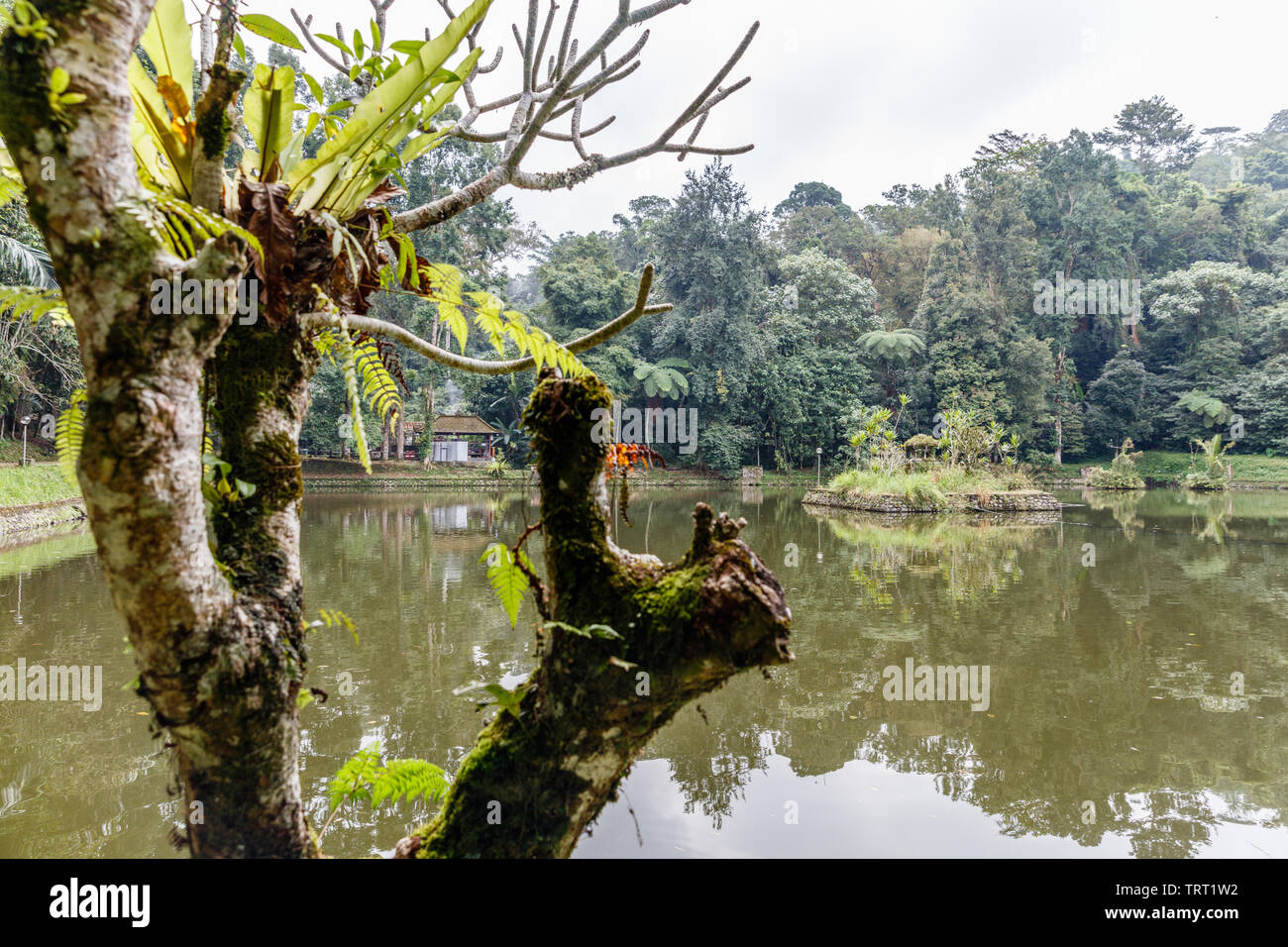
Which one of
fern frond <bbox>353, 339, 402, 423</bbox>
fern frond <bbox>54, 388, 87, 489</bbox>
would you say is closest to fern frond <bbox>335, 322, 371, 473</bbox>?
fern frond <bbox>353, 339, 402, 423</bbox>

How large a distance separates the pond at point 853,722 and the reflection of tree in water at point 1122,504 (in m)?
5.41

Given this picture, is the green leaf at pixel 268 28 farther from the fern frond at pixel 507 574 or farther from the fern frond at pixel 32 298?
the fern frond at pixel 507 574

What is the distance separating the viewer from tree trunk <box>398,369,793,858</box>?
39.8 inches

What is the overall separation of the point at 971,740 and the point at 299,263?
367cm

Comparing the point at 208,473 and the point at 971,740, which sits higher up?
the point at 208,473

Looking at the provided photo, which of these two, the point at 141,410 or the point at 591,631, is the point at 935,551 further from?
the point at 141,410

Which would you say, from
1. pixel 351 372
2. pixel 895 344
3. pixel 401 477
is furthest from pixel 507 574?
pixel 895 344

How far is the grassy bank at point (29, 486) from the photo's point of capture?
10875 millimetres

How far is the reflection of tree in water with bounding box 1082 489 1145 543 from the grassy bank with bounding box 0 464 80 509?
58.2 feet

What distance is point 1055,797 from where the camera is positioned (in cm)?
293

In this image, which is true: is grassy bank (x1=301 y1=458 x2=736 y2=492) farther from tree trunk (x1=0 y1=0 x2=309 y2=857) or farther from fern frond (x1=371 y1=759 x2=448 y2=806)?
tree trunk (x1=0 y1=0 x2=309 y2=857)
